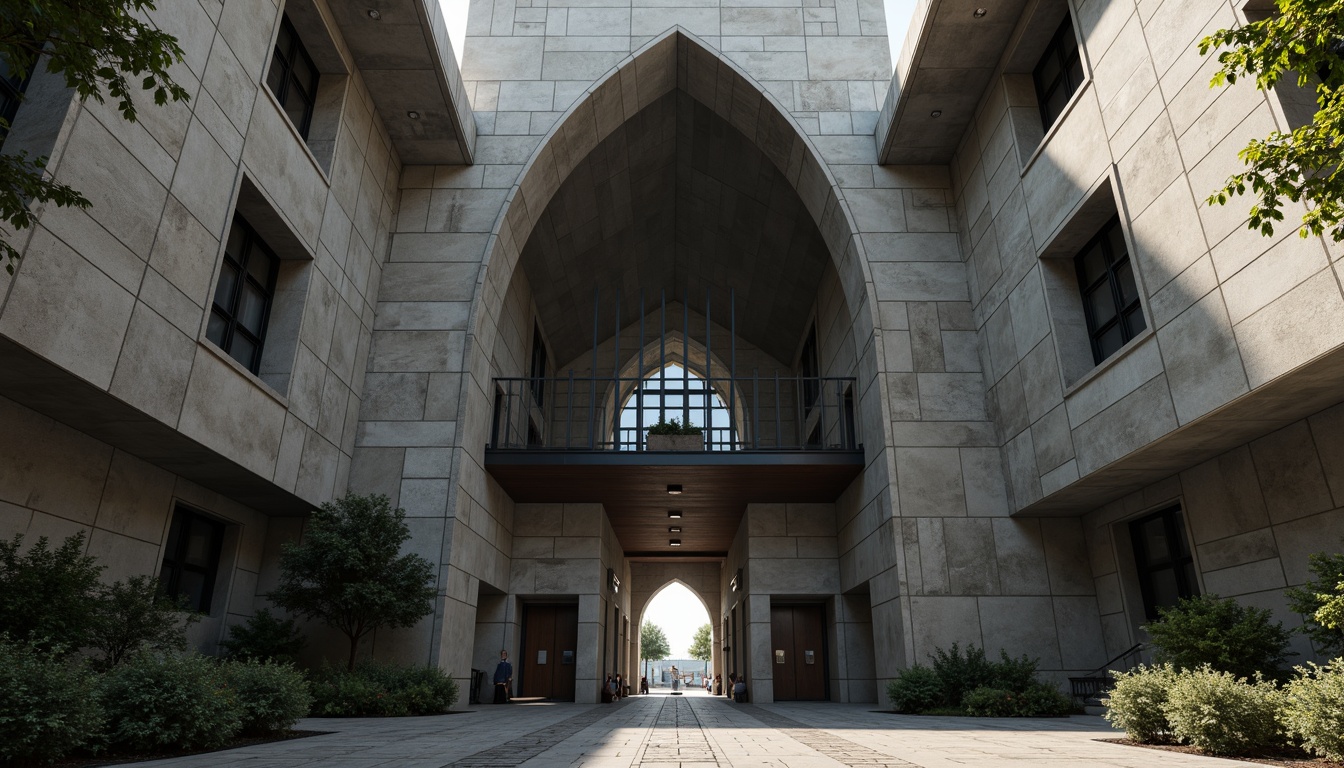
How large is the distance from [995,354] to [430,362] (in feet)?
33.2

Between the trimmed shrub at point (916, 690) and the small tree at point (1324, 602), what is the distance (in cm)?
536

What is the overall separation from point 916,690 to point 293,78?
1357 centimetres

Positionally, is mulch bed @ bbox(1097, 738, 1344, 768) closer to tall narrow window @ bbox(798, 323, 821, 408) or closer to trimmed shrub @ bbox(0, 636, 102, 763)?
trimmed shrub @ bbox(0, 636, 102, 763)

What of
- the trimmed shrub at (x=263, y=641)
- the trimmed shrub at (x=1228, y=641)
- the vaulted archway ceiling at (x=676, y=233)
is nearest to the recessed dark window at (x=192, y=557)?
the trimmed shrub at (x=263, y=641)

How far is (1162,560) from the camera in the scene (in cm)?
1173

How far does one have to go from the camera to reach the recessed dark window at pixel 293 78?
482 inches

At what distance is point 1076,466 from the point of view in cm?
1131

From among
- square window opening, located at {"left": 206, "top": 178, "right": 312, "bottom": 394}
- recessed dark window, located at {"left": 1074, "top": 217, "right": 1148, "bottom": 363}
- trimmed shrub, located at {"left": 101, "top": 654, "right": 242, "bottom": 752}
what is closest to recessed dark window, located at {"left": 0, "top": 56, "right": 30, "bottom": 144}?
square window opening, located at {"left": 206, "top": 178, "right": 312, "bottom": 394}

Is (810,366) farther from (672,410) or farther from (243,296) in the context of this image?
(243,296)

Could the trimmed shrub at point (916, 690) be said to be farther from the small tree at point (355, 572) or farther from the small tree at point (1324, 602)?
the small tree at point (355, 572)

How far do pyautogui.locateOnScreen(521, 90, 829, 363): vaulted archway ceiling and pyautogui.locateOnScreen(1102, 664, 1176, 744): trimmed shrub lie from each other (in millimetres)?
12181

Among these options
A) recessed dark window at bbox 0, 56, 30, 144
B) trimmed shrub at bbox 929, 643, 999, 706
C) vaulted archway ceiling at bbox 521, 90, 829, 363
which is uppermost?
vaulted archway ceiling at bbox 521, 90, 829, 363

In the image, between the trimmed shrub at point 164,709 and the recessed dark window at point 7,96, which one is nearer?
the trimmed shrub at point 164,709

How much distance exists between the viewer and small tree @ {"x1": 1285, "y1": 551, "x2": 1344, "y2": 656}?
6.52 m
